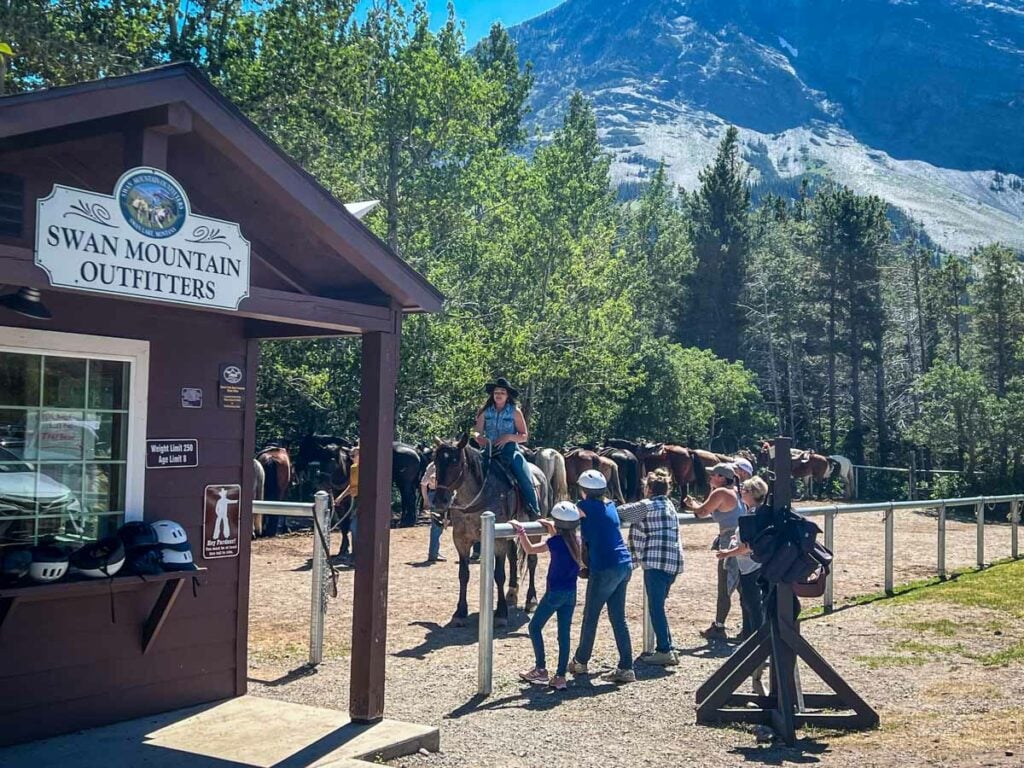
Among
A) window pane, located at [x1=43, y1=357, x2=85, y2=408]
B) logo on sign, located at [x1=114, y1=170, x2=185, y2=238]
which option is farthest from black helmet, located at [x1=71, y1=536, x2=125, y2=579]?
logo on sign, located at [x1=114, y1=170, x2=185, y2=238]

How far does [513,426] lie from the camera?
40.0 ft

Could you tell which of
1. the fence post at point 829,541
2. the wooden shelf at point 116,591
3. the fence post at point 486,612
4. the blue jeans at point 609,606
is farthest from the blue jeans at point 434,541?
the wooden shelf at point 116,591

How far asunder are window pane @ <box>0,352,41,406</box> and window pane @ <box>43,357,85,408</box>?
0.21 feet

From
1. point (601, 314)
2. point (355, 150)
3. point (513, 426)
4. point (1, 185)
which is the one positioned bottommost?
point (513, 426)

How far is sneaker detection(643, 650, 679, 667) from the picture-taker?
9.78 metres

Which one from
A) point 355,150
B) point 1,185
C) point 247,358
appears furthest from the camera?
point 355,150

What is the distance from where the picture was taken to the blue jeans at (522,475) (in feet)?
39.9

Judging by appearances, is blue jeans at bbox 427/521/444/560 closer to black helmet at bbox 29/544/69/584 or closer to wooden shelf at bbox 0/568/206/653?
wooden shelf at bbox 0/568/206/653

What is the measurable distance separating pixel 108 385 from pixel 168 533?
1.02m

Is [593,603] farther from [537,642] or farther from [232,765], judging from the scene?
[232,765]

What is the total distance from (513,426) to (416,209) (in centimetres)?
1723

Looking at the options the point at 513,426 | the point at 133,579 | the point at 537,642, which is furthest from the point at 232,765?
the point at 513,426

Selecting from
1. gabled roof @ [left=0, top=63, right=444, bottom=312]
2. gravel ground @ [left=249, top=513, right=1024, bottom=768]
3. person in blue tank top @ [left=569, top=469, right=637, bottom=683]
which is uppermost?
gabled roof @ [left=0, top=63, right=444, bottom=312]

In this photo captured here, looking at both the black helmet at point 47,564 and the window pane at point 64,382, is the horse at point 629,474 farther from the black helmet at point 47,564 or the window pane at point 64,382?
the black helmet at point 47,564
